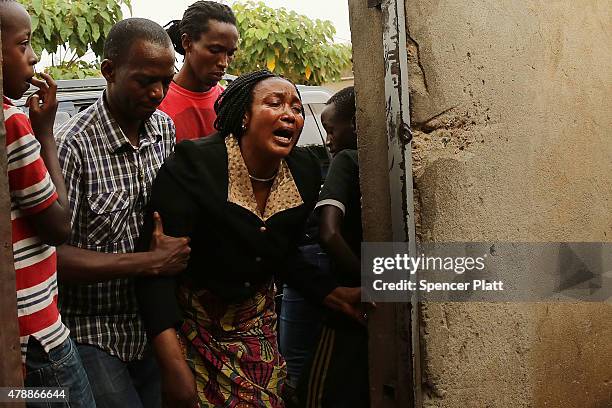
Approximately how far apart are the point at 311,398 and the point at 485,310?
697 mm

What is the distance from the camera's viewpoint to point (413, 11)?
2.63m

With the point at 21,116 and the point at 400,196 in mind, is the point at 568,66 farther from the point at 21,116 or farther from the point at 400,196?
the point at 21,116

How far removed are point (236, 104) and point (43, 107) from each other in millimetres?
801

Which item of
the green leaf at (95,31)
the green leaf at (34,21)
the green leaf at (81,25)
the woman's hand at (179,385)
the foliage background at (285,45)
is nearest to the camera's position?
the woman's hand at (179,385)

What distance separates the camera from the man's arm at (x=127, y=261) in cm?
254

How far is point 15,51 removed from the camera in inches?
82.7

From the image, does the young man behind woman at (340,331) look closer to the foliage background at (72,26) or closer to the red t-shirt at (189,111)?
the red t-shirt at (189,111)

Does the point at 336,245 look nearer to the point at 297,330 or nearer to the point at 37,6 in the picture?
the point at 297,330

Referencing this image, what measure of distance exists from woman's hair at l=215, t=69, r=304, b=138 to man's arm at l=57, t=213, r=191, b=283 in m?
0.44

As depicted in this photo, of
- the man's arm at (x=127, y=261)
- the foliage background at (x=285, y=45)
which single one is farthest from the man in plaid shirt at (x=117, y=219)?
the foliage background at (x=285, y=45)

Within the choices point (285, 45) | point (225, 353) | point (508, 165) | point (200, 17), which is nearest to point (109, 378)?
point (225, 353)

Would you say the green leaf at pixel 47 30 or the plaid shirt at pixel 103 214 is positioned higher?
the green leaf at pixel 47 30

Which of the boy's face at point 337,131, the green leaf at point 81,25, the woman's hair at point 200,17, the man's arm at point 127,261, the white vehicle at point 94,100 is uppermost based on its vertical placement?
the green leaf at point 81,25

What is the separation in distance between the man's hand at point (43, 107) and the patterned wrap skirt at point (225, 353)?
79cm
